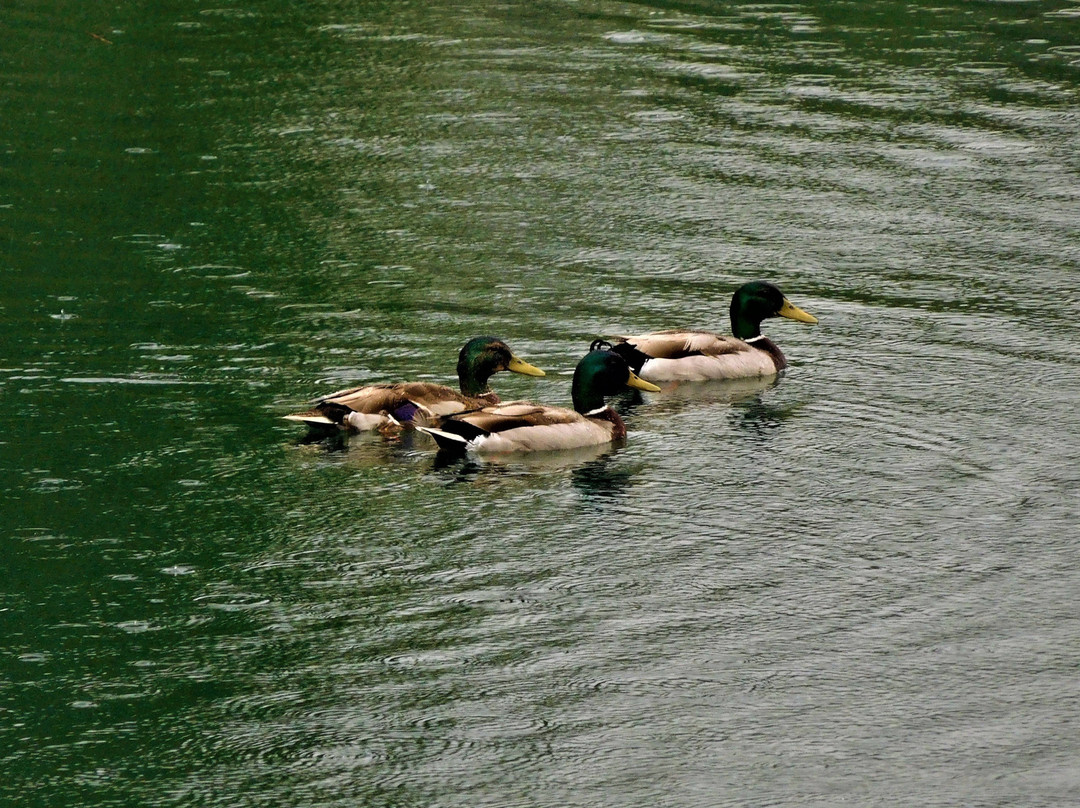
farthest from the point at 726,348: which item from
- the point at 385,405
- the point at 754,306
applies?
the point at 385,405

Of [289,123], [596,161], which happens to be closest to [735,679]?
[596,161]

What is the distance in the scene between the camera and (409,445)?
10031 mm

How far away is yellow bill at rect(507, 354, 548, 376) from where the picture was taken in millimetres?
10465

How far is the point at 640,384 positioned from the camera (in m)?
10.7

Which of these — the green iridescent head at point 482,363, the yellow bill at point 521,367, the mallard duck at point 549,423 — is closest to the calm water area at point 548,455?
the mallard duck at point 549,423

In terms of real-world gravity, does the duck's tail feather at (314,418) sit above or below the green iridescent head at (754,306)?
below

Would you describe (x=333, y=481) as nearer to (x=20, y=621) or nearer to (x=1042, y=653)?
(x=20, y=621)

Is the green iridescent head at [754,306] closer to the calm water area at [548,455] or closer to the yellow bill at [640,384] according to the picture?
the calm water area at [548,455]

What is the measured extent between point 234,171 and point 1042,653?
997cm

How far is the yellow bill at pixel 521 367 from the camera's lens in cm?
1046

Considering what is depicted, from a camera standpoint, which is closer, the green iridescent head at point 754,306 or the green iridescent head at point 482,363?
the green iridescent head at point 482,363

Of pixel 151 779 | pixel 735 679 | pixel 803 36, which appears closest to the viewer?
pixel 151 779

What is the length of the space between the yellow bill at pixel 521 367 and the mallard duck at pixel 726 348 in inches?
24.0

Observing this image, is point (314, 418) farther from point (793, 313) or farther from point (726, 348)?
point (793, 313)
